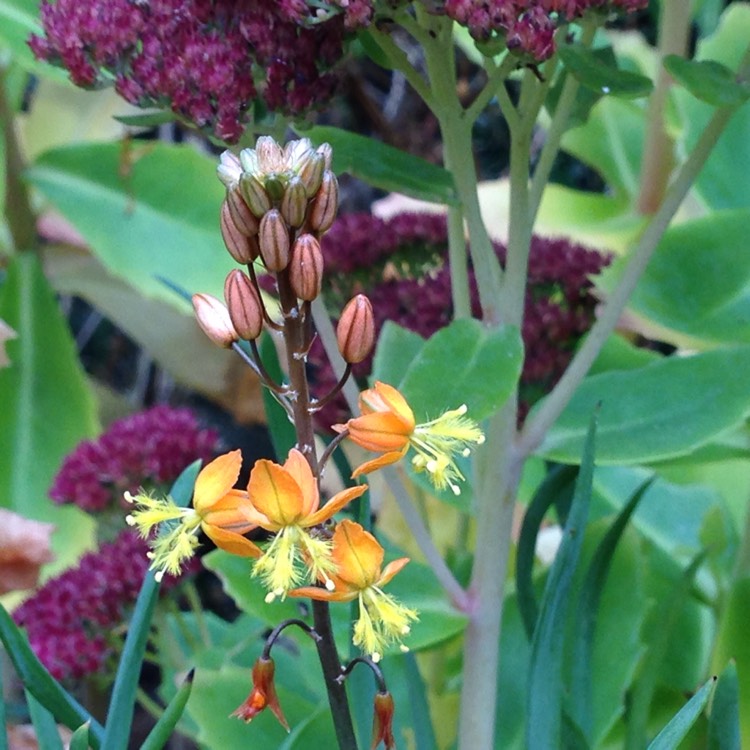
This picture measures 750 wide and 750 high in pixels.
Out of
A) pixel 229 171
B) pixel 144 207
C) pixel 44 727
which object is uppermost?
pixel 144 207

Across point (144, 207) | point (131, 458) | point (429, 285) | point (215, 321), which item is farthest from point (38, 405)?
point (215, 321)

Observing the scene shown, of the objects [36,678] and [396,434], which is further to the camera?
[36,678]

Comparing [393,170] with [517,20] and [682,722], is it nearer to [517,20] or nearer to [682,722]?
[517,20]

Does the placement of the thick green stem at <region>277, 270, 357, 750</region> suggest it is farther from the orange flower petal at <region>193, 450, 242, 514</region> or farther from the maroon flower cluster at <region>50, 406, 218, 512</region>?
the maroon flower cluster at <region>50, 406, 218, 512</region>

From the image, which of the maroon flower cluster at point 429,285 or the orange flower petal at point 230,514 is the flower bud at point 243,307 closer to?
the orange flower petal at point 230,514

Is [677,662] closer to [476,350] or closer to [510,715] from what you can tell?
[510,715]

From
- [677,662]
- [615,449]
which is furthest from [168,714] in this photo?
[677,662]
